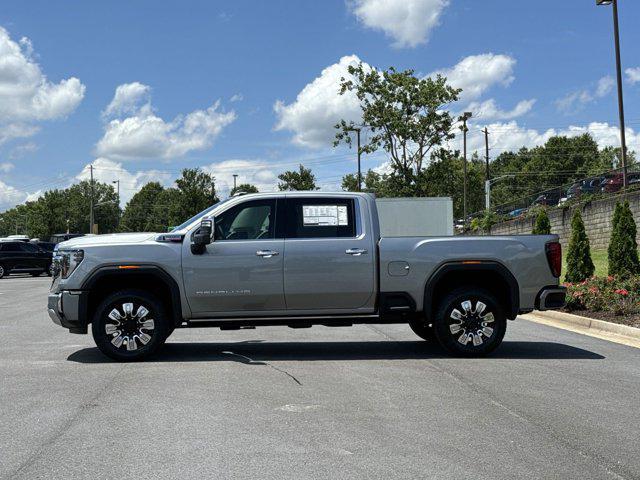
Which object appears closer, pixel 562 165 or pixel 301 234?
pixel 301 234

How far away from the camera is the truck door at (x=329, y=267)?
8430mm

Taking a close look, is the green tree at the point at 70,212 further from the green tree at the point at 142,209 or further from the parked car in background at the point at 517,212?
the parked car in background at the point at 517,212

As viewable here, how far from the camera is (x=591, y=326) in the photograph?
1178 cm

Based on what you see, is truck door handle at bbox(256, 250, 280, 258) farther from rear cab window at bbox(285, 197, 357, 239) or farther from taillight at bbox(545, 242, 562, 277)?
taillight at bbox(545, 242, 562, 277)

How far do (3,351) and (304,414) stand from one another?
19.1 feet

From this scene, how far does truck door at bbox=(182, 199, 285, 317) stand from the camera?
27.4 feet

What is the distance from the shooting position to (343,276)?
27.8 ft

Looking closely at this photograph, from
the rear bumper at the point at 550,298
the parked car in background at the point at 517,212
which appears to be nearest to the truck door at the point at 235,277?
the rear bumper at the point at 550,298

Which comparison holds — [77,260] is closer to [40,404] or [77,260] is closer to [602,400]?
[40,404]

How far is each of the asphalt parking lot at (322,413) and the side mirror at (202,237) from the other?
1445 millimetres

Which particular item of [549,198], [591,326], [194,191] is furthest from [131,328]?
[194,191]

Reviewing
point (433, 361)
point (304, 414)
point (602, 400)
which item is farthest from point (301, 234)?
point (602, 400)

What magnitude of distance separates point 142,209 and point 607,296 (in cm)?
15166

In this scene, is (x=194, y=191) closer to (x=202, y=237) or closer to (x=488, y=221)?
(x=488, y=221)
